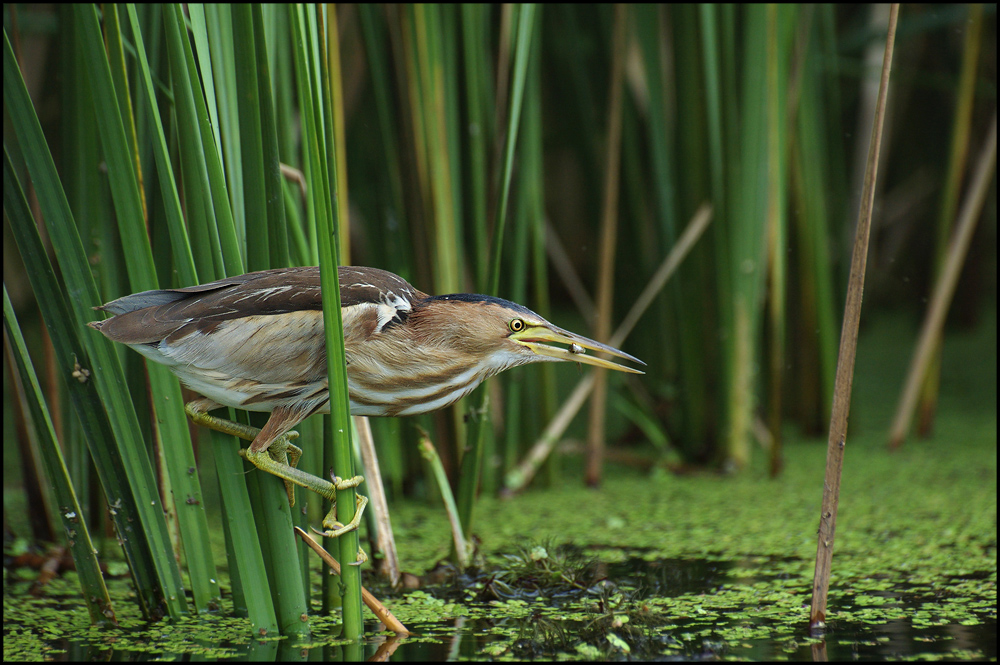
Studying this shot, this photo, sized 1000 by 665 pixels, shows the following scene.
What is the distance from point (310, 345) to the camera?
1.17 m

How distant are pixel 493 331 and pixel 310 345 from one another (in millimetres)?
253

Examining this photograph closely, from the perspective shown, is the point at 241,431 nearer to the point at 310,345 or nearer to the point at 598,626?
the point at 310,345

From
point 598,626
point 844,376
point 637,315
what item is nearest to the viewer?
point 844,376

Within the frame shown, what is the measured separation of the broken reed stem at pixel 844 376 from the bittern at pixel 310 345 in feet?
1.05

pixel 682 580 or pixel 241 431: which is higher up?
pixel 241 431

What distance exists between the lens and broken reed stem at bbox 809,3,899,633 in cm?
117

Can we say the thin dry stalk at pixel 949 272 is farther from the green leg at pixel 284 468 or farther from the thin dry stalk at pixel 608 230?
the green leg at pixel 284 468

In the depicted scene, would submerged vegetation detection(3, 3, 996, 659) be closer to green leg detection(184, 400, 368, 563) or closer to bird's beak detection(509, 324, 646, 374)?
green leg detection(184, 400, 368, 563)

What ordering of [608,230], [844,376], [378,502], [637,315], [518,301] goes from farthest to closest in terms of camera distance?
[637,315], [608,230], [518,301], [378,502], [844,376]

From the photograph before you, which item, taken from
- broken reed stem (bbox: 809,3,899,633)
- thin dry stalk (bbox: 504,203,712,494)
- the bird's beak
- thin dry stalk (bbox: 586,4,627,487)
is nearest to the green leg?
the bird's beak

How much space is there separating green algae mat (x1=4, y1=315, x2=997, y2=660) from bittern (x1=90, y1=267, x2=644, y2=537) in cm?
36

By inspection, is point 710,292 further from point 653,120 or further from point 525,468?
point 525,468

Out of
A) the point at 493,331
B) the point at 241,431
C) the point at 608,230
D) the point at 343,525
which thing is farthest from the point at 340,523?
the point at 608,230

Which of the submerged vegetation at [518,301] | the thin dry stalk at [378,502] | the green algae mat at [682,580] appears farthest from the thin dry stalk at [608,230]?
the thin dry stalk at [378,502]
